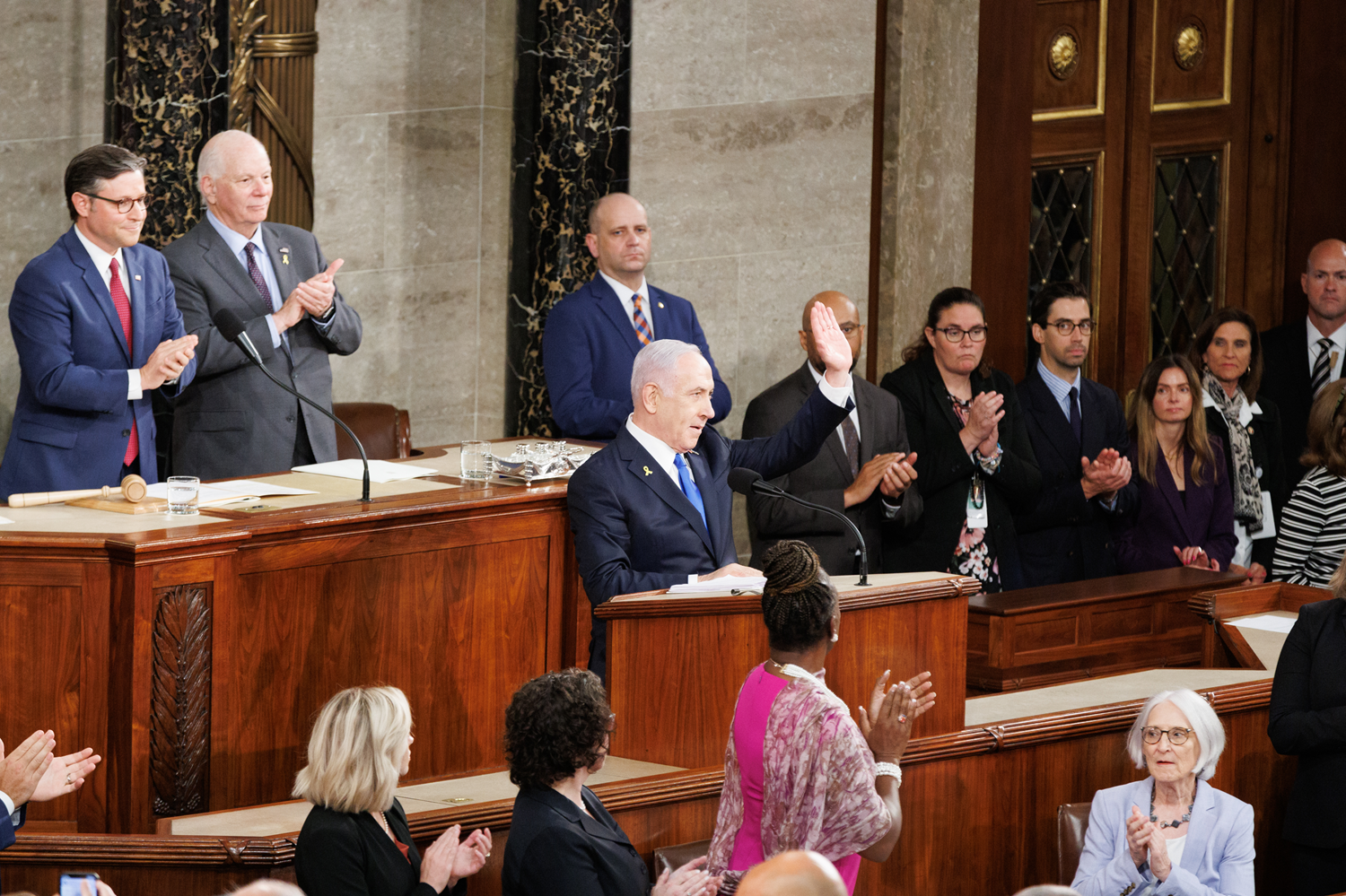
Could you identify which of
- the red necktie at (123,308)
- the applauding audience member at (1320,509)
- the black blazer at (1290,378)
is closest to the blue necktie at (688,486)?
the red necktie at (123,308)

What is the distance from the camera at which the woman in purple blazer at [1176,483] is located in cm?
635

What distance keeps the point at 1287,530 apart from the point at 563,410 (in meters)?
2.34

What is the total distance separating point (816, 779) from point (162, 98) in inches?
152

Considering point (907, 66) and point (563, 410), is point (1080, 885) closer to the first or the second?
point (563, 410)

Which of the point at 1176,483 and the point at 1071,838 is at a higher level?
the point at 1176,483

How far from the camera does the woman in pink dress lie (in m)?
3.19

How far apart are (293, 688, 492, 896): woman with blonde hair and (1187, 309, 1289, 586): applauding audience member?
13.3 feet

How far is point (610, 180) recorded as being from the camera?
7270 mm

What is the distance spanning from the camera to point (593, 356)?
234 inches

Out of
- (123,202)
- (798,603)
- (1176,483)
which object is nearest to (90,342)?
(123,202)

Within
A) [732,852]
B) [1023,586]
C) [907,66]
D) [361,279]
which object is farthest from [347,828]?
[907,66]

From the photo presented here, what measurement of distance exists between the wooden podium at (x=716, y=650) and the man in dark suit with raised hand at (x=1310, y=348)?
155 inches

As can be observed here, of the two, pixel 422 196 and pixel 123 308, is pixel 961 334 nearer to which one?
pixel 422 196

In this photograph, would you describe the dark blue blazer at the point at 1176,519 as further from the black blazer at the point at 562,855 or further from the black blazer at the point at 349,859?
the black blazer at the point at 349,859
